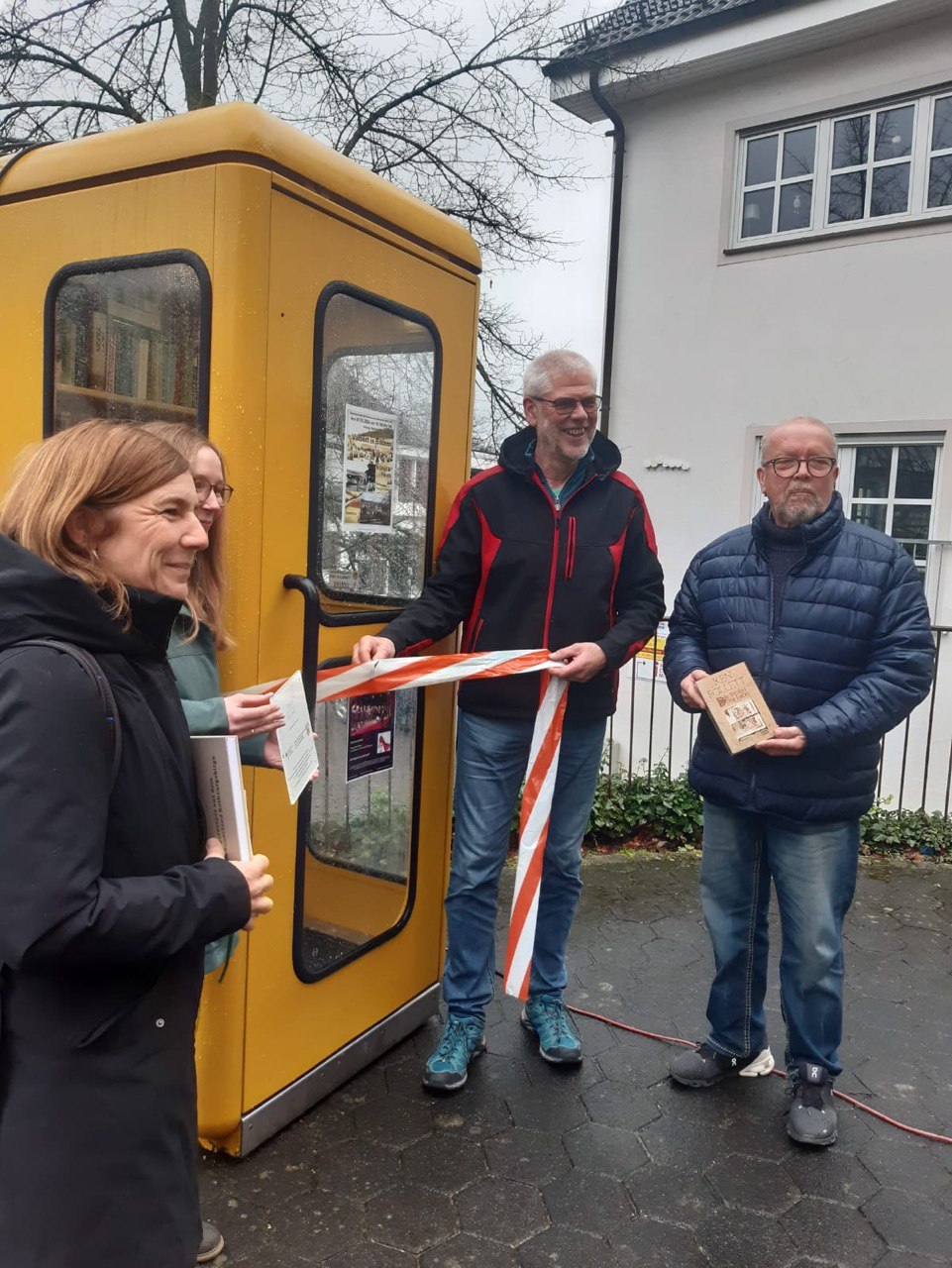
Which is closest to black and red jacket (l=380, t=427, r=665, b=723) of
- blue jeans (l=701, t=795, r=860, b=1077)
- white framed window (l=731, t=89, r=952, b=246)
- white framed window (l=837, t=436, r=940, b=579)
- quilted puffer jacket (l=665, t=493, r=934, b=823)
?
quilted puffer jacket (l=665, t=493, r=934, b=823)

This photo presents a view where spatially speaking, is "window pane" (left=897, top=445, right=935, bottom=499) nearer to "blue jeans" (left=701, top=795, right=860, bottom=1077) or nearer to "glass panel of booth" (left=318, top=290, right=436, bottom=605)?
"blue jeans" (left=701, top=795, right=860, bottom=1077)

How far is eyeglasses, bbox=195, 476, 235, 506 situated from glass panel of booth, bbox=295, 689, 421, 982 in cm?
80

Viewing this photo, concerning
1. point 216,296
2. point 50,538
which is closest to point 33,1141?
point 50,538

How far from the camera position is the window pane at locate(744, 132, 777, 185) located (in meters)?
8.79

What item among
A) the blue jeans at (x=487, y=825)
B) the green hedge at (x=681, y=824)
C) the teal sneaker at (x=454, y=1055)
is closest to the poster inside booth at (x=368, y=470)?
the blue jeans at (x=487, y=825)

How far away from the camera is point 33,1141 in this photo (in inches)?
49.4

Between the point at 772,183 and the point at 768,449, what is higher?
the point at 772,183

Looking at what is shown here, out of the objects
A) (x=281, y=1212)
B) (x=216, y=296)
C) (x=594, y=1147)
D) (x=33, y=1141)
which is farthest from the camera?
(x=594, y=1147)

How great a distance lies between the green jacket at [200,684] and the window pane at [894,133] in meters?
8.41

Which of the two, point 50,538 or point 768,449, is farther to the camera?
point 768,449

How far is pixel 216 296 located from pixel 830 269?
24.7 feet

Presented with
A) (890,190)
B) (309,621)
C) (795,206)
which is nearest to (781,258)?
(795,206)

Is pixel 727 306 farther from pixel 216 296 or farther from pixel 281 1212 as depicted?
pixel 281 1212

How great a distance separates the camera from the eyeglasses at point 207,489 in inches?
75.9
